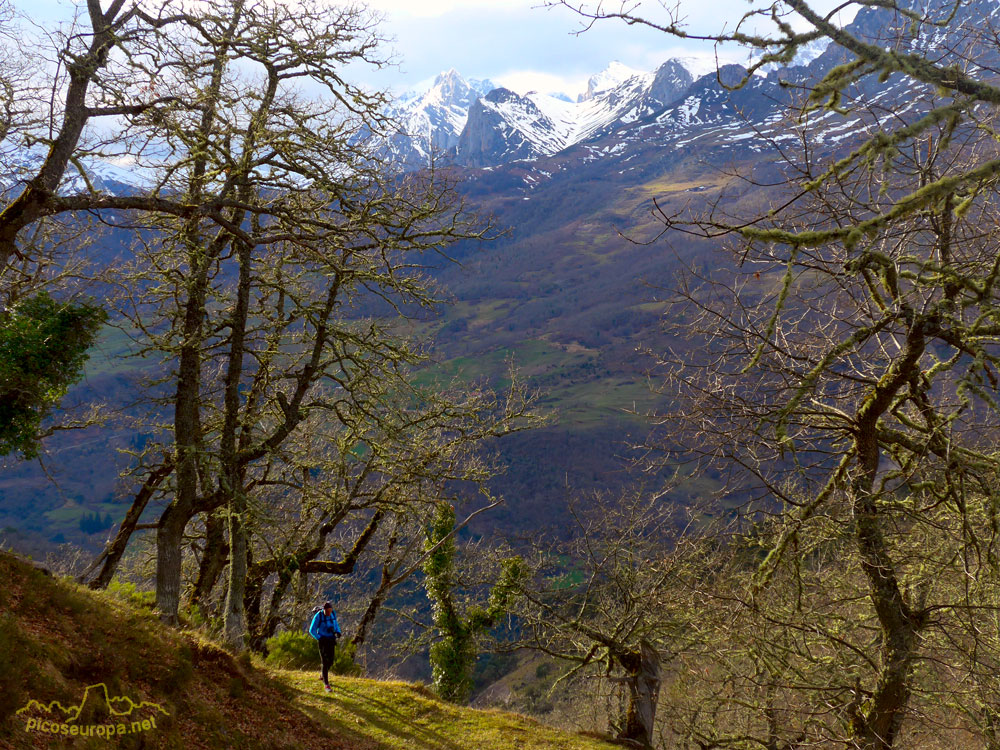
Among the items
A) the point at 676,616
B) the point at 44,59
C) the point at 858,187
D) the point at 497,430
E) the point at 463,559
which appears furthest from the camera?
the point at 463,559

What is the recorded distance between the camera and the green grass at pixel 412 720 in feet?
32.3

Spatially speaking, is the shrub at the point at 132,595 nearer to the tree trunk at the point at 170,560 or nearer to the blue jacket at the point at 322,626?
the tree trunk at the point at 170,560

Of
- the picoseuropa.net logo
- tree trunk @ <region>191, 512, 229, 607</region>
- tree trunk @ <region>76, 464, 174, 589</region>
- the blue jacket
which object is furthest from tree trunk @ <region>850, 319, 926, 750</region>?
tree trunk @ <region>191, 512, 229, 607</region>

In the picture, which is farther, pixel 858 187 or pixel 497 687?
pixel 497 687

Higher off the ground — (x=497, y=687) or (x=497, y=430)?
(x=497, y=430)

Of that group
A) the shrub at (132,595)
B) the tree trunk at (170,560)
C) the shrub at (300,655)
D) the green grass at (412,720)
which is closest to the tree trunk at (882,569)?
the green grass at (412,720)

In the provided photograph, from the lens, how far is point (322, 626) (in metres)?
11.3

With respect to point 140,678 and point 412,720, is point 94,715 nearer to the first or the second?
point 140,678

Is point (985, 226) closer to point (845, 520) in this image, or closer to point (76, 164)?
point (845, 520)

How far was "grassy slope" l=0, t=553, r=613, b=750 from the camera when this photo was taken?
523cm

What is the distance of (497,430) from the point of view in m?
15.4

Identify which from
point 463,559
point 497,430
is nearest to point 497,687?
point 463,559

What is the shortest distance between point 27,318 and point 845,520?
9.04 meters

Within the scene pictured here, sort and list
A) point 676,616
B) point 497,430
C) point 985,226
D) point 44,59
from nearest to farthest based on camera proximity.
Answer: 1. point 985,226
2. point 44,59
3. point 676,616
4. point 497,430
